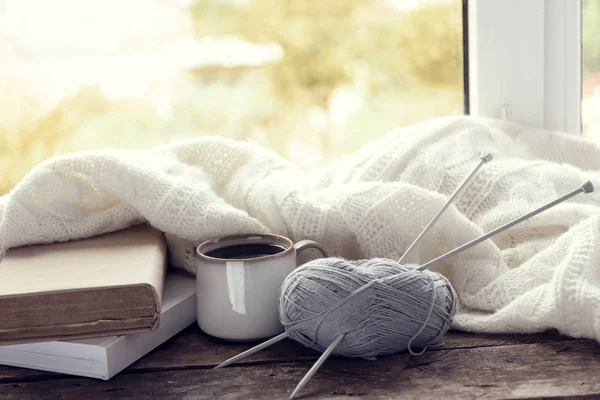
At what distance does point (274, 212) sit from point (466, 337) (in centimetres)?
25

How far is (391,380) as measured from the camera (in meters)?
0.65

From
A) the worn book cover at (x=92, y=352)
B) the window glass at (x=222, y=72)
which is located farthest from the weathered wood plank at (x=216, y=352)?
the window glass at (x=222, y=72)

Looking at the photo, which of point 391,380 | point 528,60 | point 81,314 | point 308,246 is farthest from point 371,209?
point 528,60

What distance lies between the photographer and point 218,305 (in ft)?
2.39

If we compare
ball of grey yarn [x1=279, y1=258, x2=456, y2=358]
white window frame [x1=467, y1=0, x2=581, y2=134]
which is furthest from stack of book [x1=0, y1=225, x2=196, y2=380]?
white window frame [x1=467, y1=0, x2=581, y2=134]

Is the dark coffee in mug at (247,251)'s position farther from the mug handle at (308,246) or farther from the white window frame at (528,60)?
the white window frame at (528,60)

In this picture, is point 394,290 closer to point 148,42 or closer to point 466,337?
point 466,337

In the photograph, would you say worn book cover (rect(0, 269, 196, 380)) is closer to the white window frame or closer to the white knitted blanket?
the white knitted blanket

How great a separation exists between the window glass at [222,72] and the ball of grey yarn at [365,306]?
47 centimetres

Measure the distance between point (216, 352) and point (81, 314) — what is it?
14cm

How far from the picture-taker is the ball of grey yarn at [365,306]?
0.65 m

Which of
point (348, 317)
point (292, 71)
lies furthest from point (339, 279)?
point (292, 71)

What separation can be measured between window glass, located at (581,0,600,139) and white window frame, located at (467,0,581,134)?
3 cm

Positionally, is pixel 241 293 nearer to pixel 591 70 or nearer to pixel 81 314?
pixel 81 314
